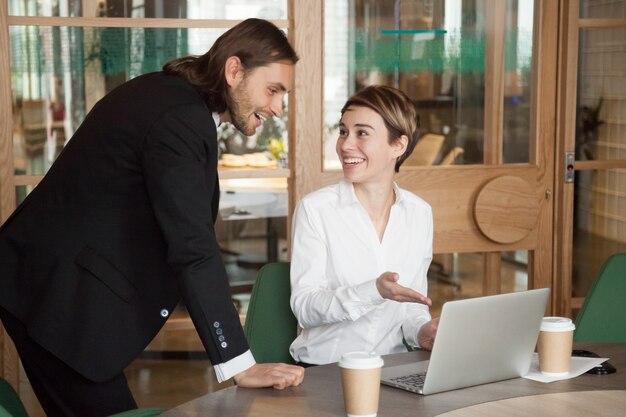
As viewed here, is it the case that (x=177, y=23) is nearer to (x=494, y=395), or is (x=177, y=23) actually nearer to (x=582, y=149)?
(x=582, y=149)

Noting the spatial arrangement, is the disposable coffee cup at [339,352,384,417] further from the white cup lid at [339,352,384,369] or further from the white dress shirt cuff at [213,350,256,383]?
the white dress shirt cuff at [213,350,256,383]

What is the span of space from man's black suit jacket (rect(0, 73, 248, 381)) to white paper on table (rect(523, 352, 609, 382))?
591 mm

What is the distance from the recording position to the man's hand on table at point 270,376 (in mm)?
1885

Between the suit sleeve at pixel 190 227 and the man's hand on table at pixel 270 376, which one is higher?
the suit sleeve at pixel 190 227

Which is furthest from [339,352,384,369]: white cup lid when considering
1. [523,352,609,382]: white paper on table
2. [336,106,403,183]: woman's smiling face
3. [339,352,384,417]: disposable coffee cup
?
[336,106,403,183]: woman's smiling face

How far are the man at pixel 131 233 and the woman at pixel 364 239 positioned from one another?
38 cm

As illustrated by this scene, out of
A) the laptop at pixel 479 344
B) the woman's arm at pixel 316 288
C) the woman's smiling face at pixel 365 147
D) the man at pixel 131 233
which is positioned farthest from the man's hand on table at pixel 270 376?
the woman's smiling face at pixel 365 147

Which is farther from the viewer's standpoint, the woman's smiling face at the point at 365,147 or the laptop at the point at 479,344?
the woman's smiling face at the point at 365,147

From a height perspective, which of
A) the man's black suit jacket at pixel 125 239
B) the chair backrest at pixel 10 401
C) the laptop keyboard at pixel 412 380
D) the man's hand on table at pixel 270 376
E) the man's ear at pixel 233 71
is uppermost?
the man's ear at pixel 233 71

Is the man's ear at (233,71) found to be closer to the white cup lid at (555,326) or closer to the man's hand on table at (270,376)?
the man's hand on table at (270,376)

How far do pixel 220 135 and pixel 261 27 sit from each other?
165 cm

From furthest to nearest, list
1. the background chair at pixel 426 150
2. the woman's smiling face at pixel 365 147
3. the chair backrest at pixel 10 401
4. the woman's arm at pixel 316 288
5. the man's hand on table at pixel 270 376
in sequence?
the background chair at pixel 426 150, the woman's smiling face at pixel 365 147, the woman's arm at pixel 316 288, the chair backrest at pixel 10 401, the man's hand on table at pixel 270 376

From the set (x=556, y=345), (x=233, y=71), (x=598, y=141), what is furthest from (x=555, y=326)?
(x=598, y=141)

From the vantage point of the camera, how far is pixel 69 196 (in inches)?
84.8
